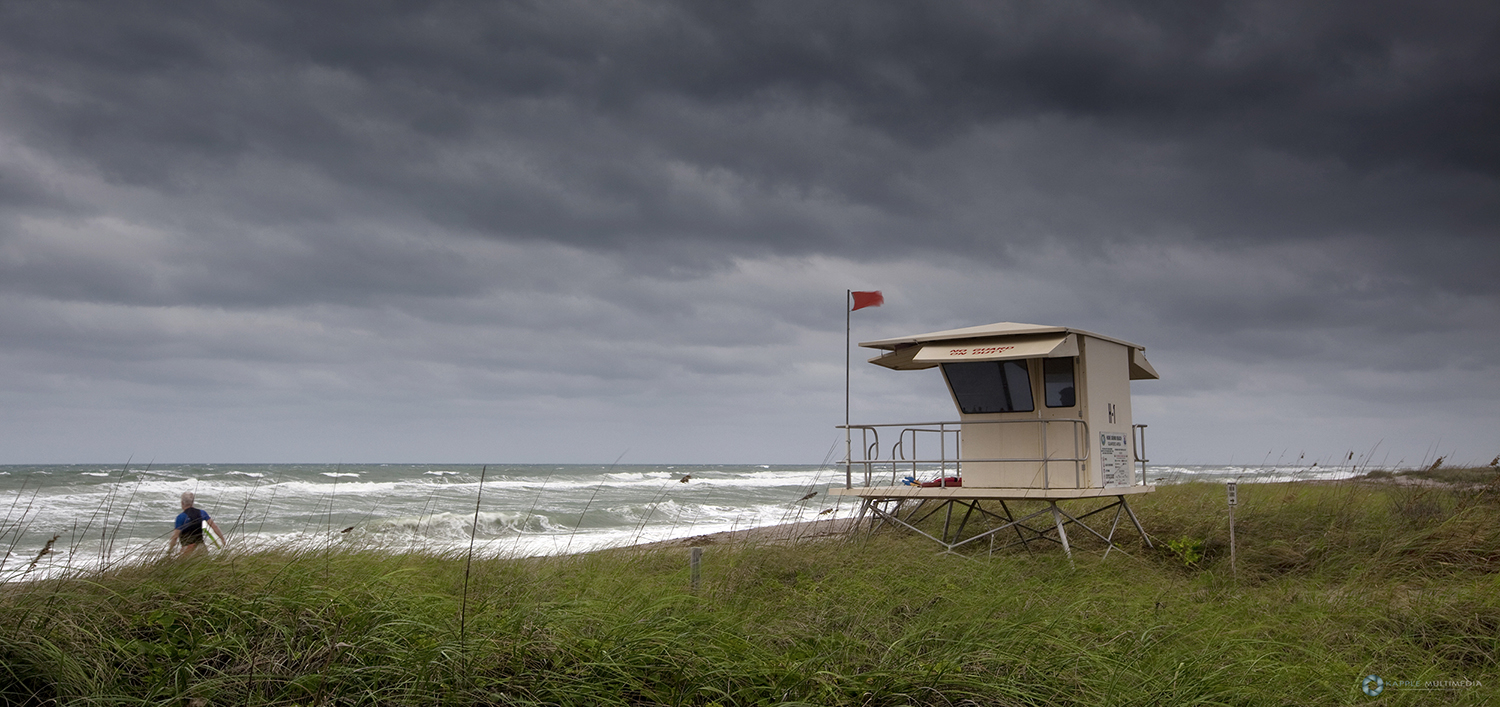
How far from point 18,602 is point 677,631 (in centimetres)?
371

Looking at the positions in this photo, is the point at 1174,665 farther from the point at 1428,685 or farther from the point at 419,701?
the point at 419,701

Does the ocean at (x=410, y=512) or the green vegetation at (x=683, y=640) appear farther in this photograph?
the ocean at (x=410, y=512)

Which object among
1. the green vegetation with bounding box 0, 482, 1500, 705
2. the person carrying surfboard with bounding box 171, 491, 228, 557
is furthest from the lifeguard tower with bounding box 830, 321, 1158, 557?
the person carrying surfboard with bounding box 171, 491, 228, 557

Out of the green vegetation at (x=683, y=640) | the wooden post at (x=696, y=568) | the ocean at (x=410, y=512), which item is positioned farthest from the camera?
the ocean at (x=410, y=512)

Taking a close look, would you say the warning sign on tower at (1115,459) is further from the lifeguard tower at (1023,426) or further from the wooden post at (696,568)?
the wooden post at (696,568)

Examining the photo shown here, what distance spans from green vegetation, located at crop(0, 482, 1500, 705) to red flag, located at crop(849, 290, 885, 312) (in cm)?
640

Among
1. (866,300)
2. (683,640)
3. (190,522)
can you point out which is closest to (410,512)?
(190,522)

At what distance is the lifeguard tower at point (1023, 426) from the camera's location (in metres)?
→ 12.5

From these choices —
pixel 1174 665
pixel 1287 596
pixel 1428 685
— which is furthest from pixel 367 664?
pixel 1287 596

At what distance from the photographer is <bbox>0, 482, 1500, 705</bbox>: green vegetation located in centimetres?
455

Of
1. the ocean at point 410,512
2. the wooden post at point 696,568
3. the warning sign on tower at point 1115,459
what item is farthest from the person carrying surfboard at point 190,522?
the warning sign on tower at point 1115,459

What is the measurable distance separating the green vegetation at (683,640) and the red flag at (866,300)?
6400 mm

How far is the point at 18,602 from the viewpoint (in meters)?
4.94

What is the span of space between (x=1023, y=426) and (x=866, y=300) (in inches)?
133
